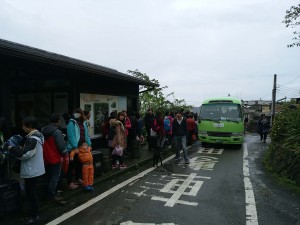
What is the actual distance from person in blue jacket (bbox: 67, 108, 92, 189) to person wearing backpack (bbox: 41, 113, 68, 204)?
510 millimetres

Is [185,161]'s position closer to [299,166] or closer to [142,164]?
[142,164]

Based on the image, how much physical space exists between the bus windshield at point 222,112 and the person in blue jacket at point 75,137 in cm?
856

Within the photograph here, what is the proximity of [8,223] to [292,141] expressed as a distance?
8076mm

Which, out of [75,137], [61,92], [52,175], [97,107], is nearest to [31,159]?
[52,175]

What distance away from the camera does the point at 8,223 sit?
438 cm

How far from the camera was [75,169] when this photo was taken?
6516 millimetres

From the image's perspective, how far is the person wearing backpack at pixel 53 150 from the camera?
508cm

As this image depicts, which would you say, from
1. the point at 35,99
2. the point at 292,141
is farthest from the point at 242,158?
the point at 35,99

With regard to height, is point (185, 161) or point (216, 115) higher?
point (216, 115)

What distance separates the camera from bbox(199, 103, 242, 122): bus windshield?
1339 centimetres

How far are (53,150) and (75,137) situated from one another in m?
0.69

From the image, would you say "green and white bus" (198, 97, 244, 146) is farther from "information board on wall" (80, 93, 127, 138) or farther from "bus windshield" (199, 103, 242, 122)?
"information board on wall" (80, 93, 127, 138)

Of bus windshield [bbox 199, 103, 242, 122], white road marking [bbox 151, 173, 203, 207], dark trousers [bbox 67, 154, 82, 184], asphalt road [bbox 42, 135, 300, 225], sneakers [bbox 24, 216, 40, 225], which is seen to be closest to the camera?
sneakers [bbox 24, 216, 40, 225]

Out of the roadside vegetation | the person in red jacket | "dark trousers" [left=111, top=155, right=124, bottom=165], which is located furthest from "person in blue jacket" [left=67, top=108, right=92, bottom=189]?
the person in red jacket
